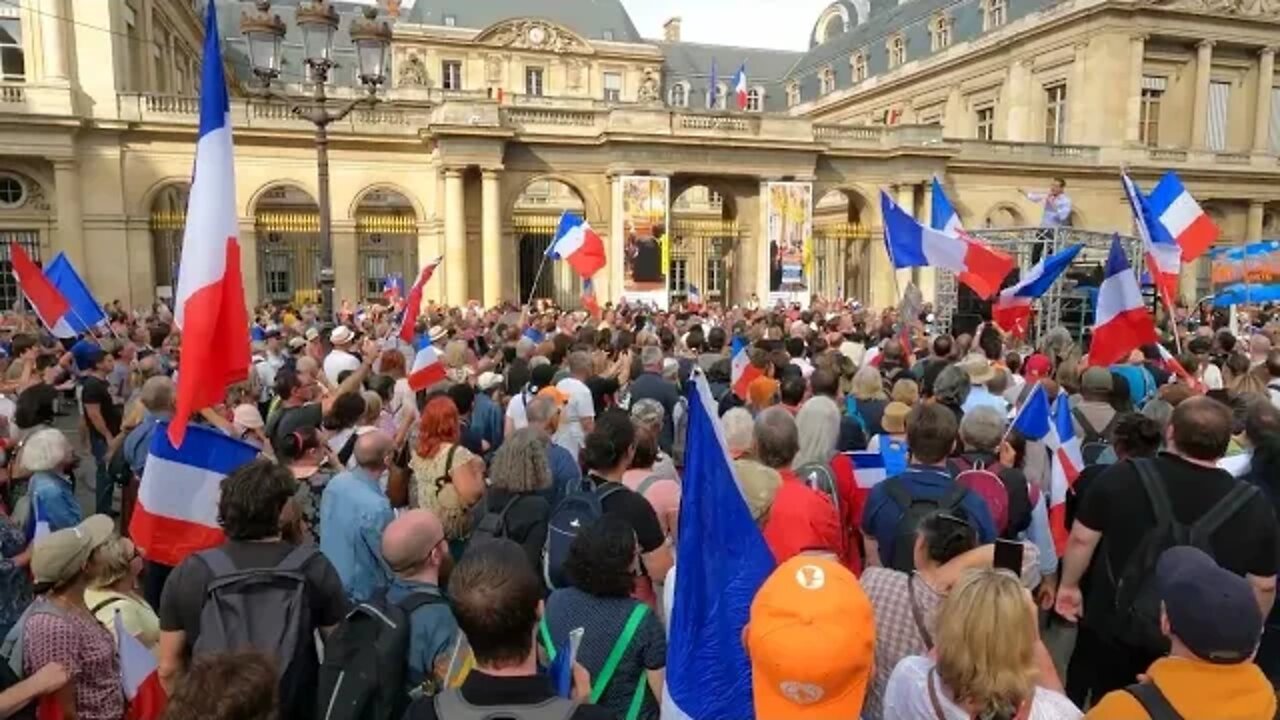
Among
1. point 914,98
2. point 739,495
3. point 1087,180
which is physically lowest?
point 739,495

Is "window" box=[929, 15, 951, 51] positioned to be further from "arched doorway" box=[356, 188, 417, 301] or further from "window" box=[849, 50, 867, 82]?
"arched doorway" box=[356, 188, 417, 301]

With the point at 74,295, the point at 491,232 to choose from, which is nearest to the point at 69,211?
the point at 491,232

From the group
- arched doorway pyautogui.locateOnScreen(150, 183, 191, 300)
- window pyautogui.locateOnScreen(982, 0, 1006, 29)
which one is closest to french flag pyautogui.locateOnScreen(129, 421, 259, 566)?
arched doorway pyautogui.locateOnScreen(150, 183, 191, 300)

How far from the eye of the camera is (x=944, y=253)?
10.7 meters

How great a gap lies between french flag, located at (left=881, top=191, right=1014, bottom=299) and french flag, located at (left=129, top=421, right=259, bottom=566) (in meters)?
8.86

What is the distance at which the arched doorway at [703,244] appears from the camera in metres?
28.0

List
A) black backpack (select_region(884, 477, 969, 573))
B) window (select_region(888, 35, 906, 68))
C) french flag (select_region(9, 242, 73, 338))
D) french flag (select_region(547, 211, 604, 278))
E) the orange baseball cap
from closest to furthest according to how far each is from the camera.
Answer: the orange baseball cap, black backpack (select_region(884, 477, 969, 573)), french flag (select_region(9, 242, 73, 338)), french flag (select_region(547, 211, 604, 278)), window (select_region(888, 35, 906, 68))

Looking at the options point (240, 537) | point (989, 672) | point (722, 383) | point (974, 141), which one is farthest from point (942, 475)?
point (974, 141)

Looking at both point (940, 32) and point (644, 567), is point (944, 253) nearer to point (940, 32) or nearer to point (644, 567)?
point (644, 567)

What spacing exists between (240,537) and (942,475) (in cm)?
288

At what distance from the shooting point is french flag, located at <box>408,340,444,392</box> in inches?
286

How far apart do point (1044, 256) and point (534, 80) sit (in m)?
35.2

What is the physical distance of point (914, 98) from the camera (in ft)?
143

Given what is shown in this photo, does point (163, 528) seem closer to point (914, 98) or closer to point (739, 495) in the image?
point (739, 495)
